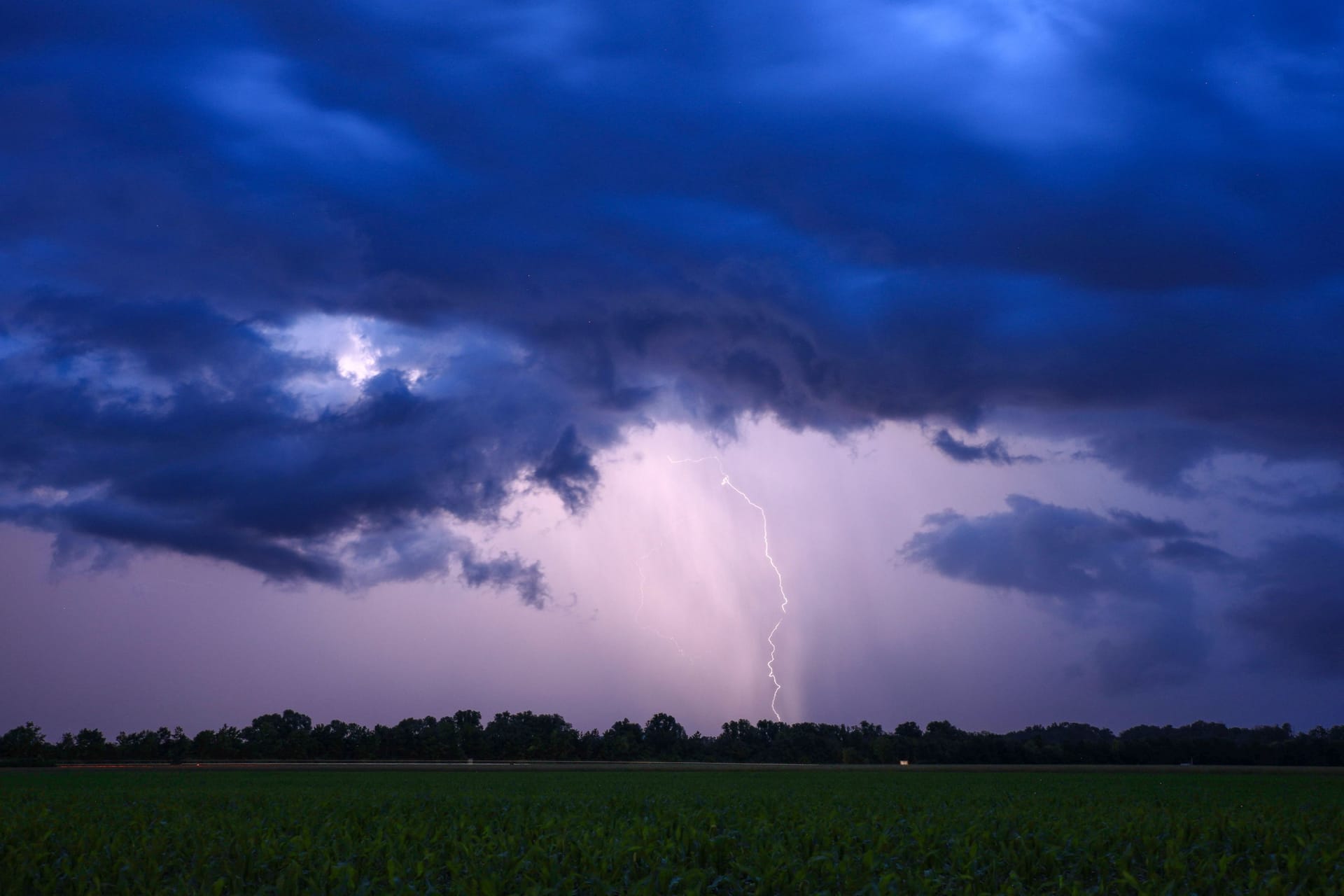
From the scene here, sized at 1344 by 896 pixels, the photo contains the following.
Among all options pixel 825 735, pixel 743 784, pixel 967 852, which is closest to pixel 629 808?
pixel 967 852

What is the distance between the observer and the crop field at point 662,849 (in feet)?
58.2

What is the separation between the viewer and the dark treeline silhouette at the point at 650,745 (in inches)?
5595

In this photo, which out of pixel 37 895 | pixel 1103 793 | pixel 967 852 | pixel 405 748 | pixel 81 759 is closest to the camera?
pixel 37 895

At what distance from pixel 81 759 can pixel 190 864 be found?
15269 centimetres

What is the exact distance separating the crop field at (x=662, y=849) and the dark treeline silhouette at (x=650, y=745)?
126 metres

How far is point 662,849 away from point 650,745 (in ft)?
554

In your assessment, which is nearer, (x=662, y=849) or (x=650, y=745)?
(x=662, y=849)

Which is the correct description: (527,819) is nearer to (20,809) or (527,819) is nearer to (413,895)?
(413,895)

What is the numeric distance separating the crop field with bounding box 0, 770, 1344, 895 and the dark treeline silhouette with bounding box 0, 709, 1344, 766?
12601 centimetres

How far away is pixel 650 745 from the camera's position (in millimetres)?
181500

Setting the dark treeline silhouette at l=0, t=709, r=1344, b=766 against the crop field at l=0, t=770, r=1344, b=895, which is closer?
the crop field at l=0, t=770, r=1344, b=895

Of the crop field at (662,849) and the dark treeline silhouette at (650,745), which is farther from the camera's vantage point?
the dark treeline silhouette at (650,745)

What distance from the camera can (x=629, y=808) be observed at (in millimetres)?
33281

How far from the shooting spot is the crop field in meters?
17.8
